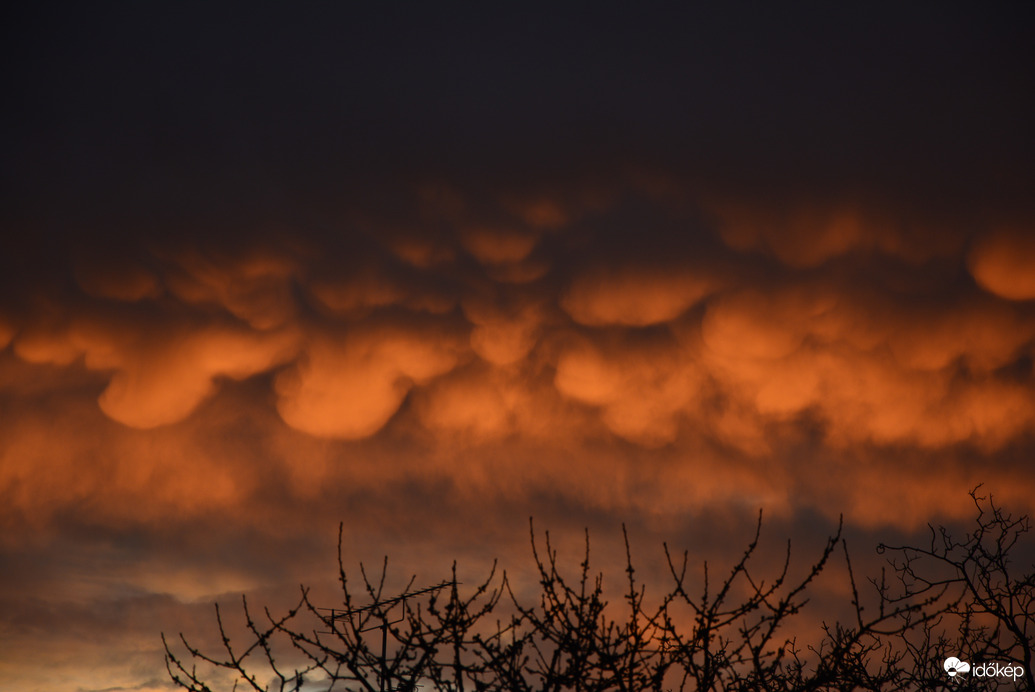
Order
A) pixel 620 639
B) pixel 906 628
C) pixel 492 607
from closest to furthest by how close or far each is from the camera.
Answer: pixel 906 628 < pixel 620 639 < pixel 492 607

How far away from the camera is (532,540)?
751 cm

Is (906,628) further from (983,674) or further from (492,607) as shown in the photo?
(983,674)

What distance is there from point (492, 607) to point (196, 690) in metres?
3.01

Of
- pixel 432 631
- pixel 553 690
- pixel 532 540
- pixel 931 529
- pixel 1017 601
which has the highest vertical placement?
pixel 931 529

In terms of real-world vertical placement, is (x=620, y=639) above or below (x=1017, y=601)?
→ below

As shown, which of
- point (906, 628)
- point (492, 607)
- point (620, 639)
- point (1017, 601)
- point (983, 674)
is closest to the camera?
point (906, 628)

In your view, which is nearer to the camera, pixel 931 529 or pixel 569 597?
pixel 569 597

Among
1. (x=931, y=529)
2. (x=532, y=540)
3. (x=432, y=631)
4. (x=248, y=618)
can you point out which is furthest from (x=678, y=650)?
(x=931, y=529)

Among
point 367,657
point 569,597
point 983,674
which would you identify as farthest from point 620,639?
point 983,674

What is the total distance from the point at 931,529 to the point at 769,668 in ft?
20.8

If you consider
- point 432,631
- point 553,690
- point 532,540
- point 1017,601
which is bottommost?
point 553,690

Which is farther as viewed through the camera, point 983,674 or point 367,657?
point 983,674

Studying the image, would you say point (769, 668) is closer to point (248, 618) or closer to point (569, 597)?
point (569, 597)

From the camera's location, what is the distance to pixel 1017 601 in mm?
11852
